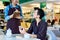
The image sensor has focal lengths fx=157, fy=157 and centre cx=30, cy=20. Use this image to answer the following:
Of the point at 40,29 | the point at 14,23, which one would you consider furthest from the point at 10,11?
the point at 40,29

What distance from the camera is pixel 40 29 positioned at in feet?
8.70

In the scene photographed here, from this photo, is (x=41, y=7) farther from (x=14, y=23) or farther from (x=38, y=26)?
(x=14, y=23)

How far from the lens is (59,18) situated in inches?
115

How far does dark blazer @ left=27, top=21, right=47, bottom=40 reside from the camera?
259 centimetres

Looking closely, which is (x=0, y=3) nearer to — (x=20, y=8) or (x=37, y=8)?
(x=20, y=8)

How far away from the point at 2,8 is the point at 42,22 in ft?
2.61

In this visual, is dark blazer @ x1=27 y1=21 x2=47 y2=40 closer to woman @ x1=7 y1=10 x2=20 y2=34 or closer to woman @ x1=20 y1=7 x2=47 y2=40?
woman @ x1=20 y1=7 x2=47 y2=40

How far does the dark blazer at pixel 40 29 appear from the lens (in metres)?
2.59

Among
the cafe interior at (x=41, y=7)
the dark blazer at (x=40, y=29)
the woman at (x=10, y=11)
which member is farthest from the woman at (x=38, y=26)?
the woman at (x=10, y=11)

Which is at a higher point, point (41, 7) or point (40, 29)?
point (41, 7)

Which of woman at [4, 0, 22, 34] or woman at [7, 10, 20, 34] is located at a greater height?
woman at [4, 0, 22, 34]

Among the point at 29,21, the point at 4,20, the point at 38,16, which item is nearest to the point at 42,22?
the point at 38,16

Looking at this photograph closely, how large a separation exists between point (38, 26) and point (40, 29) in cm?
7

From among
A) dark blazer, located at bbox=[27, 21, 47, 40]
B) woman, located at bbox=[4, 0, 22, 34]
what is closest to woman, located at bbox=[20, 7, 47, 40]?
dark blazer, located at bbox=[27, 21, 47, 40]
